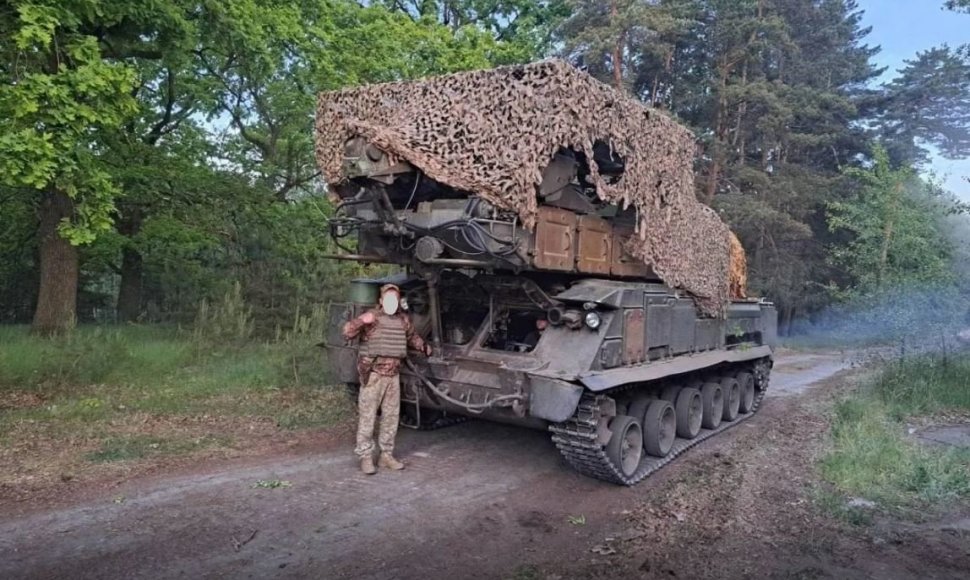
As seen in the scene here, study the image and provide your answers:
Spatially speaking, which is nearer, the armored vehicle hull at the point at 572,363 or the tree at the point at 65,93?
the armored vehicle hull at the point at 572,363

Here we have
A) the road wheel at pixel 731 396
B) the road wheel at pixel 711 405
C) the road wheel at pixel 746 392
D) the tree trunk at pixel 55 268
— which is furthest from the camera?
the tree trunk at pixel 55 268

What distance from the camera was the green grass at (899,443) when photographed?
21.5 feet

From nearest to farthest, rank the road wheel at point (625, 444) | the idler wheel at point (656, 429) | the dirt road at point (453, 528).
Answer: the dirt road at point (453, 528), the road wheel at point (625, 444), the idler wheel at point (656, 429)

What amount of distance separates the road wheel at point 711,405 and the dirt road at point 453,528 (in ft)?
6.18

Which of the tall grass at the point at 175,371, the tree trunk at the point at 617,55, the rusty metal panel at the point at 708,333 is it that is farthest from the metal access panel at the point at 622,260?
the tree trunk at the point at 617,55

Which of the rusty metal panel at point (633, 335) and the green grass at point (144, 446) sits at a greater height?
the rusty metal panel at point (633, 335)

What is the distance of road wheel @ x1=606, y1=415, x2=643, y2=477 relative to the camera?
6.68 metres

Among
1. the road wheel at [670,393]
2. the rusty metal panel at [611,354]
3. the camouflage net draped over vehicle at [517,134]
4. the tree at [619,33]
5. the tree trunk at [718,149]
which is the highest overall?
the tree at [619,33]

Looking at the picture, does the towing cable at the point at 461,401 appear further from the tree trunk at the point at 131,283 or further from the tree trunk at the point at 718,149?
the tree trunk at the point at 718,149

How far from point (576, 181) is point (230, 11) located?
20.8 ft

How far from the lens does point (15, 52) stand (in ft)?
Result: 28.5

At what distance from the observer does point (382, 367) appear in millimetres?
6949

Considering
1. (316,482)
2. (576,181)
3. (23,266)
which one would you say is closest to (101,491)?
(316,482)

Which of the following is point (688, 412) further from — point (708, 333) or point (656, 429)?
point (708, 333)
